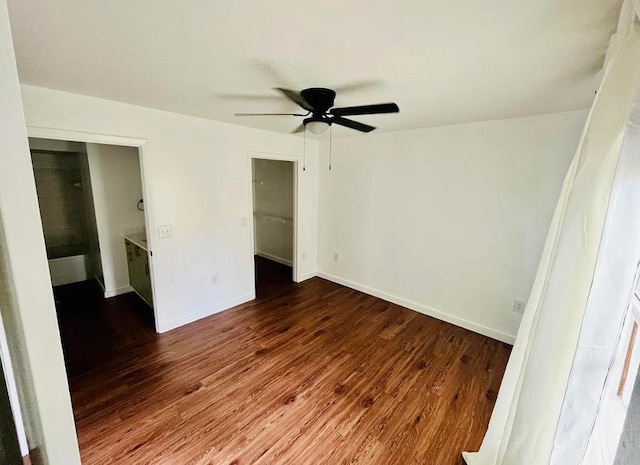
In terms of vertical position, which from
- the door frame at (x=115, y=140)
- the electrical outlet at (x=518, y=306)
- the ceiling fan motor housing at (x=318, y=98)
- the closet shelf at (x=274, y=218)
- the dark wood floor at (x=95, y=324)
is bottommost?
the dark wood floor at (x=95, y=324)

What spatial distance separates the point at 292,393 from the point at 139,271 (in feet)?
8.23

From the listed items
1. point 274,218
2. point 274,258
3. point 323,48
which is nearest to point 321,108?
point 323,48

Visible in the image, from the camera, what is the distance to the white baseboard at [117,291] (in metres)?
3.66

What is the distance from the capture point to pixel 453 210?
3043 mm

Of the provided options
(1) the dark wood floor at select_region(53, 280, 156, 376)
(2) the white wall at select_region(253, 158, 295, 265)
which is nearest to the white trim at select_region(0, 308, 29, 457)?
(1) the dark wood floor at select_region(53, 280, 156, 376)

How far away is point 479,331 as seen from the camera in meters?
2.97

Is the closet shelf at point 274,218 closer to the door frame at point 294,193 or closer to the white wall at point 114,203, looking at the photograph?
the door frame at point 294,193

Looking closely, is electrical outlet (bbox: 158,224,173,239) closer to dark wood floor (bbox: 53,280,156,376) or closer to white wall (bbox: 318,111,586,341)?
dark wood floor (bbox: 53,280,156,376)

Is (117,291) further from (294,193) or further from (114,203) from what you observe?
(294,193)

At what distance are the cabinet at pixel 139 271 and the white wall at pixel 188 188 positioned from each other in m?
0.46

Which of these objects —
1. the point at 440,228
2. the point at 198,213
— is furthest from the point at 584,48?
the point at 198,213

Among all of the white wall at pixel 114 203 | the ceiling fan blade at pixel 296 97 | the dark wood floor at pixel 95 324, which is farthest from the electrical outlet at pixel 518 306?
the white wall at pixel 114 203

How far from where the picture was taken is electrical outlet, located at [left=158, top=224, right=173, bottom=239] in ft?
8.99

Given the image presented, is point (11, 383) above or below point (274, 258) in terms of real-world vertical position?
above
